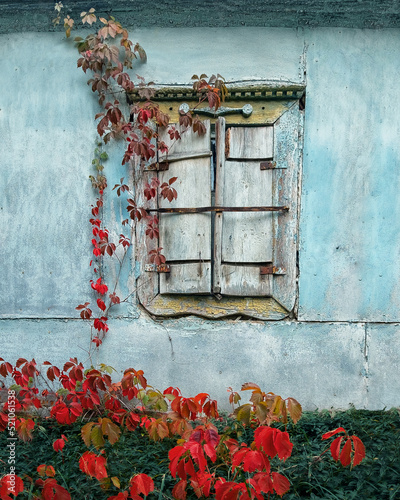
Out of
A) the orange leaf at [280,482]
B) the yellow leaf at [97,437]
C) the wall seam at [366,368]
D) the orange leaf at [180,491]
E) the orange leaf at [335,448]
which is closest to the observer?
the orange leaf at [280,482]

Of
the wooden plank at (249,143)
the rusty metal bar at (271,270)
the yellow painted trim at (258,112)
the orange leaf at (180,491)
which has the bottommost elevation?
the orange leaf at (180,491)

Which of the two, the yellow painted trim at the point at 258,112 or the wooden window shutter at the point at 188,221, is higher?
the yellow painted trim at the point at 258,112

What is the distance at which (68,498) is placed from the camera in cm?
211

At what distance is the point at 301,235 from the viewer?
12.2ft

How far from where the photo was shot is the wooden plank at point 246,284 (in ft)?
12.1

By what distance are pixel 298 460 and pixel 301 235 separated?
→ 175 centimetres

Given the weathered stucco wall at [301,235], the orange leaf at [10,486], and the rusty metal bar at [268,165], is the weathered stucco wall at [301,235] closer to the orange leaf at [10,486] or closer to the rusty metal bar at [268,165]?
the rusty metal bar at [268,165]

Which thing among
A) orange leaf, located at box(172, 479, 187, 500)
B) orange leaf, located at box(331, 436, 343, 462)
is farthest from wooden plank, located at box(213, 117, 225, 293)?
orange leaf, located at box(172, 479, 187, 500)

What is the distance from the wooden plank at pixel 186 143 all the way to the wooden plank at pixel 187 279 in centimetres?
94

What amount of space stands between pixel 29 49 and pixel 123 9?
904 mm

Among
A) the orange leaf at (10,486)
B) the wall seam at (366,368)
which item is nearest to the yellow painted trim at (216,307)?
the wall seam at (366,368)

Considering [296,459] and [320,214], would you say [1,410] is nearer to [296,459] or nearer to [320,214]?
[296,459]

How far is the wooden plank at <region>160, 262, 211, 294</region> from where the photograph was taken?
3.70 m

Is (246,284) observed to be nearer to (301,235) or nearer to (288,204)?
(301,235)
